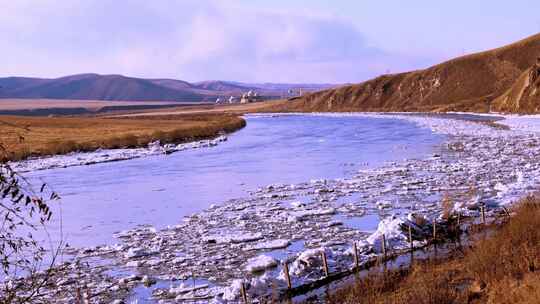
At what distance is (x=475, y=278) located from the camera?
9500 millimetres

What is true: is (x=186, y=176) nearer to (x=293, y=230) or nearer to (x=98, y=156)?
(x=293, y=230)

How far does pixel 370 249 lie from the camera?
1299cm

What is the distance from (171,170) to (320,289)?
72.5 feet

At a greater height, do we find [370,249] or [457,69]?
[457,69]

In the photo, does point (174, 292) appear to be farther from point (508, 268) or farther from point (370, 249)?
point (508, 268)

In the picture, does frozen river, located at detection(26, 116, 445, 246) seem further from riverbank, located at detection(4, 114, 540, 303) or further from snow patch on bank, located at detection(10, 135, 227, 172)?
snow patch on bank, located at detection(10, 135, 227, 172)

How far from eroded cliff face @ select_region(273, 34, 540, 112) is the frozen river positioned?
223 ft

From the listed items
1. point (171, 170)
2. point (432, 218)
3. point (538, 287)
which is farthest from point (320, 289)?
point (171, 170)

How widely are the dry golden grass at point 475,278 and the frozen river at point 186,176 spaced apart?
8.42 meters

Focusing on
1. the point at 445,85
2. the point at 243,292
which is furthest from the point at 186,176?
the point at 445,85

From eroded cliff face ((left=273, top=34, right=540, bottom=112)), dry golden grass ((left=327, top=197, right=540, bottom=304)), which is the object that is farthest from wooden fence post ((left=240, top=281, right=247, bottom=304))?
eroded cliff face ((left=273, top=34, right=540, bottom=112))

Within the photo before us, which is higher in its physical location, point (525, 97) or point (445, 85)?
point (445, 85)

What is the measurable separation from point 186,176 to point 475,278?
20695mm

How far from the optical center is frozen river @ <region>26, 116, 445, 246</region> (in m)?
19.0
